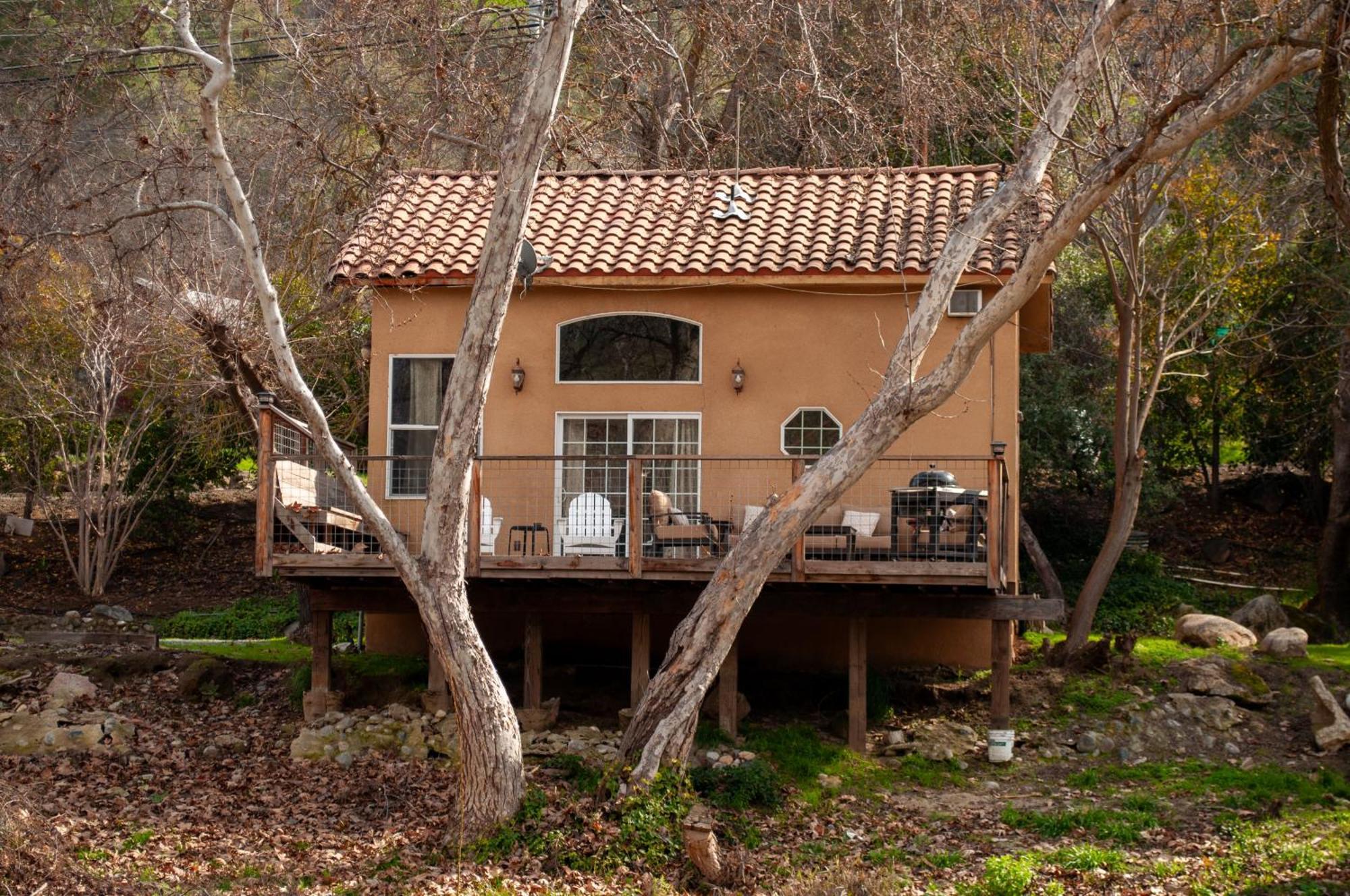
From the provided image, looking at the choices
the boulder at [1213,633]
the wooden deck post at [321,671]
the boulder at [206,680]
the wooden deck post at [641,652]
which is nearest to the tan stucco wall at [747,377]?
the wooden deck post at [321,671]

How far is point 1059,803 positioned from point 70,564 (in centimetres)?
1567

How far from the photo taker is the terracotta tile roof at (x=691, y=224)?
14930 millimetres

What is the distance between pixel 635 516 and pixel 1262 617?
31.4 feet

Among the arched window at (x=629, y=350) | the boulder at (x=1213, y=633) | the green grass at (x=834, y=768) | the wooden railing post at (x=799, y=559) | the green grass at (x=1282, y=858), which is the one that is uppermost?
the arched window at (x=629, y=350)

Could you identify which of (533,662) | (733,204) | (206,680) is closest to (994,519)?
(533,662)

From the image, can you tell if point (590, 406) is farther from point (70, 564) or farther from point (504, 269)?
point (70, 564)

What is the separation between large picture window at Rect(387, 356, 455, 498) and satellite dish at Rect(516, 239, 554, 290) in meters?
1.18

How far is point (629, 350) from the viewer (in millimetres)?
15305

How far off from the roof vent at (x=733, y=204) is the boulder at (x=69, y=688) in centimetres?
798

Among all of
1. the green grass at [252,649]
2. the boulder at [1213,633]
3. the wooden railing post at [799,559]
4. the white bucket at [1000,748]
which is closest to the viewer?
the wooden railing post at [799,559]

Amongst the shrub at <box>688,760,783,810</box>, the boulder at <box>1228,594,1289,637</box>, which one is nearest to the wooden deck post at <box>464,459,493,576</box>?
the shrub at <box>688,760,783,810</box>

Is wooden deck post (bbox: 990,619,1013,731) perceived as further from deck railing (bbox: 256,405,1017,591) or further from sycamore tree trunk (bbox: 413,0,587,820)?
sycamore tree trunk (bbox: 413,0,587,820)

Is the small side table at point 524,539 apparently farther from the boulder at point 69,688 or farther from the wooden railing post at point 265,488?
the boulder at point 69,688

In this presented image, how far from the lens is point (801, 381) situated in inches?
595
